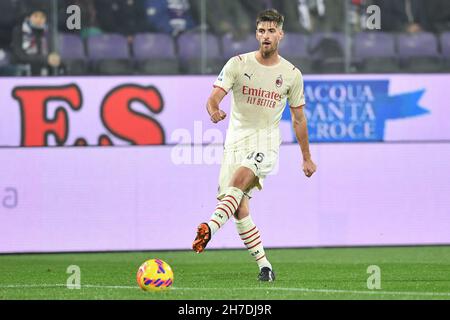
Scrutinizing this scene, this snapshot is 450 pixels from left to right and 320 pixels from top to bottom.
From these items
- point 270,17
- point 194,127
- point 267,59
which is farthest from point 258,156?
point 194,127

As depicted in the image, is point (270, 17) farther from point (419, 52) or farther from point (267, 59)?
point (419, 52)

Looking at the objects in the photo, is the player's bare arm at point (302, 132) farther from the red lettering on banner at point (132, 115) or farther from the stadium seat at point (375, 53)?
the stadium seat at point (375, 53)

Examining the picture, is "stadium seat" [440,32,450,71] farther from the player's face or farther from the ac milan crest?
the player's face

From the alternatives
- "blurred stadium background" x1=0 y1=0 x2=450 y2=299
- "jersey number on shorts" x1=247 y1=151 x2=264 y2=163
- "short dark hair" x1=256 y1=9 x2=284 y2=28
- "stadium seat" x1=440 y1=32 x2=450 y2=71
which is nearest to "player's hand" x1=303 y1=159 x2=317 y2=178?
"jersey number on shorts" x1=247 y1=151 x2=264 y2=163

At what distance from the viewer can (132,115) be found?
1479cm

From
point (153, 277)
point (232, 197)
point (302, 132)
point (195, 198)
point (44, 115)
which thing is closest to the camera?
point (153, 277)

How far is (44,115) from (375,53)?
425 centimetres

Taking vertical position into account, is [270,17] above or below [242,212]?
above

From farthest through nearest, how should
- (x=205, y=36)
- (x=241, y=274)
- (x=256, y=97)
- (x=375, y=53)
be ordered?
(x=375, y=53), (x=205, y=36), (x=241, y=274), (x=256, y=97)

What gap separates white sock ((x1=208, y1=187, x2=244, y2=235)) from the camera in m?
8.94

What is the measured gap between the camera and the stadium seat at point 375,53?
1526 centimetres

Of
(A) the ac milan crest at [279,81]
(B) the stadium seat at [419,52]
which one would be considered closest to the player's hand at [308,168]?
(A) the ac milan crest at [279,81]

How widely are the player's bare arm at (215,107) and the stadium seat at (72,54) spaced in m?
5.72
